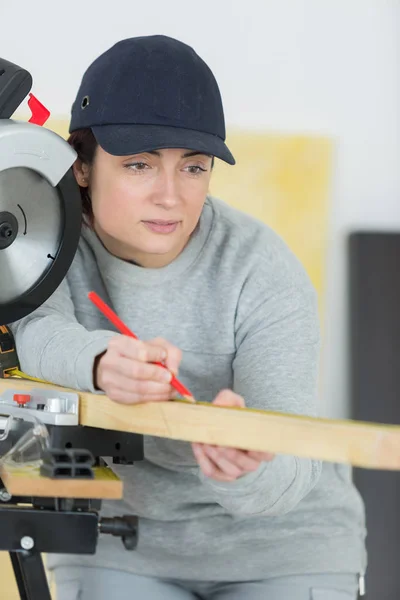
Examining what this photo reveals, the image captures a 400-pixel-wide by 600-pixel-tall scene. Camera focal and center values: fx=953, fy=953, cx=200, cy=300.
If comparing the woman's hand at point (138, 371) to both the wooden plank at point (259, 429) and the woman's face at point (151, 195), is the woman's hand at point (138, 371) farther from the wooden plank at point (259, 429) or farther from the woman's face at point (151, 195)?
the woman's face at point (151, 195)

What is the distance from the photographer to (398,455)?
0.80 m

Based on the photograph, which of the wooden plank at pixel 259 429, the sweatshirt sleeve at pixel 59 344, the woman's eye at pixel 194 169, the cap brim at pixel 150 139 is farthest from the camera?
the woman's eye at pixel 194 169

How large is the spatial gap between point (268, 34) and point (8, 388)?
1.84 meters

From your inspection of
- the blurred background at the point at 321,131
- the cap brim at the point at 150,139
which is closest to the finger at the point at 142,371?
the cap brim at the point at 150,139

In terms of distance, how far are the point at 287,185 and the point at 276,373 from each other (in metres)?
1.49

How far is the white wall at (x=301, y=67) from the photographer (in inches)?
104

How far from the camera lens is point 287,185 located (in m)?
2.71

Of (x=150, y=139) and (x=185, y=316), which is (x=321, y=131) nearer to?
(x=185, y=316)

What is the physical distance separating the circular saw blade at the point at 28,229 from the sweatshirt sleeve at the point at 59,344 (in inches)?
3.2

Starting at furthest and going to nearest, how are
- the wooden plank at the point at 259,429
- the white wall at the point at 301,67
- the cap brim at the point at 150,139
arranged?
the white wall at the point at 301,67 → the cap brim at the point at 150,139 → the wooden plank at the point at 259,429

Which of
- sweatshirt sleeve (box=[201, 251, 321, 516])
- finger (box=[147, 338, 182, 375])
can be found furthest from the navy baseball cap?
finger (box=[147, 338, 182, 375])

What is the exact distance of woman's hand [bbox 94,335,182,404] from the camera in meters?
0.99

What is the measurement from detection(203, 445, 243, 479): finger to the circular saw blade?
14.4 inches

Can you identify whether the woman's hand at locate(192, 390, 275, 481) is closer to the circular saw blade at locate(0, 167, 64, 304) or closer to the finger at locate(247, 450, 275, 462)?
the finger at locate(247, 450, 275, 462)
